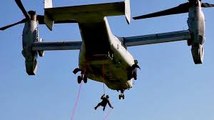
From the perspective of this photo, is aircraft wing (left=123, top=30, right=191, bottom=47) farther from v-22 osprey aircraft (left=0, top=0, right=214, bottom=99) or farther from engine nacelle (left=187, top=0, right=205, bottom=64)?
engine nacelle (left=187, top=0, right=205, bottom=64)

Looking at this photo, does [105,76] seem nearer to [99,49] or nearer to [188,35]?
[99,49]

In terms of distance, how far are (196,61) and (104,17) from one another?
19.3 ft

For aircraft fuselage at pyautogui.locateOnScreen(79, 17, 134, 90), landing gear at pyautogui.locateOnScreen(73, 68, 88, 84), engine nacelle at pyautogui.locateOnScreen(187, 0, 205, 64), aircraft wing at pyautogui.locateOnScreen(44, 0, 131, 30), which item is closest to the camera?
aircraft wing at pyautogui.locateOnScreen(44, 0, 131, 30)

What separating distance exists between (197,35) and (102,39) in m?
4.96

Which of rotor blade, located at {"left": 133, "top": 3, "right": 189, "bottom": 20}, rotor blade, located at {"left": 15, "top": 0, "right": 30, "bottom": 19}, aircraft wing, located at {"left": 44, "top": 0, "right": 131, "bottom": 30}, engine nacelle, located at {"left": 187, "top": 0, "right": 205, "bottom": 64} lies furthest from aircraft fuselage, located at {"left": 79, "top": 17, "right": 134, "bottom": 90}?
rotor blade, located at {"left": 15, "top": 0, "right": 30, "bottom": 19}

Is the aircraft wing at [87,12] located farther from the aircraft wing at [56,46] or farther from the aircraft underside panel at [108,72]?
the aircraft wing at [56,46]

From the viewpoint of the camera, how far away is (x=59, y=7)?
19250mm

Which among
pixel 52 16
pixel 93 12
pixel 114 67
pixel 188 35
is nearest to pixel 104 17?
pixel 93 12

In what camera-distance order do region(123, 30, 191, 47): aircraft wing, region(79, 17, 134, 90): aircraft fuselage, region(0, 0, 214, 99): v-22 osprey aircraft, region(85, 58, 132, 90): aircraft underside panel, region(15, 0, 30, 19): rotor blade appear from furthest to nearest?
region(15, 0, 30, 19): rotor blade, region(123, 30, 191, 47): aircraft wing, region(85, 58, 132, 90): aircraft underside panel, region(79, 17, 134, 90): aircraft fuselage, region(0, 0, 214, 99): v-22 osprey aircraft

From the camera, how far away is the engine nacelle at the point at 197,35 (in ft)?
76.3

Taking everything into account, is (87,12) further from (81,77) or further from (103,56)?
(81,77)

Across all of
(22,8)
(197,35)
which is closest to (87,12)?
(197,35)

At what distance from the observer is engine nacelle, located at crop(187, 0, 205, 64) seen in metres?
23.3

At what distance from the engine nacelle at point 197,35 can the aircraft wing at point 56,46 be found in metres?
6.52
